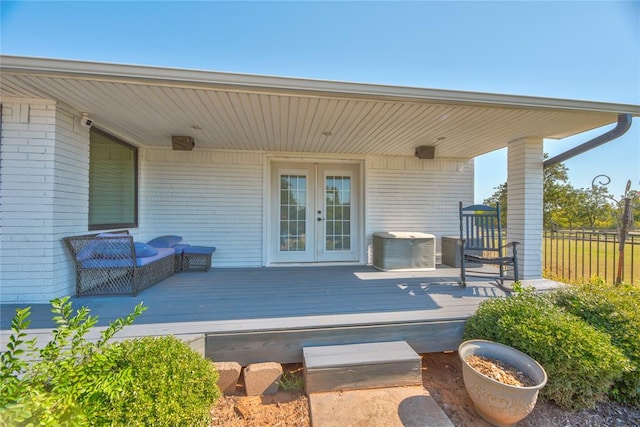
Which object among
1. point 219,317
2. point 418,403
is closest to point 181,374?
point 219,317

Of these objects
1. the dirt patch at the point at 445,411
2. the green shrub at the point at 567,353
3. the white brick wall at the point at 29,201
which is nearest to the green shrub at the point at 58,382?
the dirt patch at the point at 445,411

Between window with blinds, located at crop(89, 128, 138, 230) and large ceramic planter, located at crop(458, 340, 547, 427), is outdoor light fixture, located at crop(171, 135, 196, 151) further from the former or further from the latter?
large ceramic planter, located at crop(458, 340, 547, 427)

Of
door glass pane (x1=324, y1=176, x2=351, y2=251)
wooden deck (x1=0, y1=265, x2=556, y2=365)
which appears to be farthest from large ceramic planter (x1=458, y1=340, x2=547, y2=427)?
door glass pane (x1=324, y1=176, x2=351, y2=251)

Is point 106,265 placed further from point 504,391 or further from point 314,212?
point 504,391

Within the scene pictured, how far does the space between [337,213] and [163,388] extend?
13.3ft

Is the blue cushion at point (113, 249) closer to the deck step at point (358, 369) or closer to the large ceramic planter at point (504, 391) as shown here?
the deck step at point (358, 369)

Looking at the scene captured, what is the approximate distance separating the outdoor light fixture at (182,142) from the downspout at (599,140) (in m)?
5.26

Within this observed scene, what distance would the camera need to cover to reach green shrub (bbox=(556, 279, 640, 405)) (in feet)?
6.41

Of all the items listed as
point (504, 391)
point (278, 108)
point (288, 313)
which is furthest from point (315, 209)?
point (504, 391)

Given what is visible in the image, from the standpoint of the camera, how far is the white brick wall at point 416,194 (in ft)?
16.6

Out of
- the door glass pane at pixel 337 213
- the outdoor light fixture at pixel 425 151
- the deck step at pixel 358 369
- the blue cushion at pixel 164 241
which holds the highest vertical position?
the outdoor light fixture at pixel 425 151

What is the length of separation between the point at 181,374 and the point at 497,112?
374 centimetres

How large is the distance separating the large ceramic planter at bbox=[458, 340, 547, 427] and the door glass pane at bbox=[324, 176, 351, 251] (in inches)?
131

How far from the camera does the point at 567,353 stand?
5.94 feet
